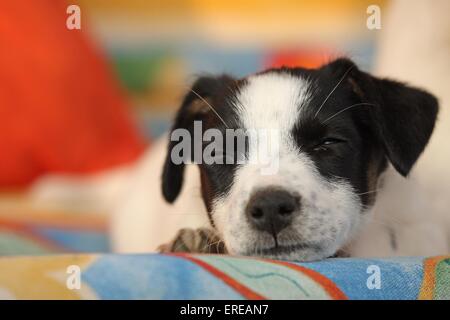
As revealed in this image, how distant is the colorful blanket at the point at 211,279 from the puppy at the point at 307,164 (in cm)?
20

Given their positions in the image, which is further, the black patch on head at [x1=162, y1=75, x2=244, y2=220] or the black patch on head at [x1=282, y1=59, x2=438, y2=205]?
the black patch on head at [x1=162, y1=75, x2=244, y2=220]

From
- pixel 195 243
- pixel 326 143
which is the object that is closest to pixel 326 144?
pixel 326 143

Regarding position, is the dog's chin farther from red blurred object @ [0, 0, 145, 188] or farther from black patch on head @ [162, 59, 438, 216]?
red blurred object @ [0, 0, 145, 188]

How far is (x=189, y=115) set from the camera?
8.46 ft

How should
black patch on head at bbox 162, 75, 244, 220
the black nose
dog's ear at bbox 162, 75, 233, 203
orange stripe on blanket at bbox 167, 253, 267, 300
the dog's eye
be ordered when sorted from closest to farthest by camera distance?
orange stripe on blanket at bbox 167, 253, 267, 300, the black nose, the dog's eye, black patch on head at bbox 162, 75, 244, 220, dog's ear at bbox 162, 75, 233, 203

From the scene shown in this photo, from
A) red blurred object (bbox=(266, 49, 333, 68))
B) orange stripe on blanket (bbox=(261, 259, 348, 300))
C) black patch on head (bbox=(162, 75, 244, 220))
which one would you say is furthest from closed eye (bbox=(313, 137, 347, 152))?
red blurred object (bbox=(266, 49, 333, 68))

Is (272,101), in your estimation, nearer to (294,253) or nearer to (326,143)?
(326,143)

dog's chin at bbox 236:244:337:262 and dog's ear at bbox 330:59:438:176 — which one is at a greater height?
dog's ear at bbox 330:59:438:176

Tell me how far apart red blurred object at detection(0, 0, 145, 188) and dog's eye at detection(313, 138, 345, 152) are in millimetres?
2520

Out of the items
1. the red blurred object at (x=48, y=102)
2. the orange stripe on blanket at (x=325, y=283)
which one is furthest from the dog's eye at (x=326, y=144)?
the red blurred object at (x=48, y=102)

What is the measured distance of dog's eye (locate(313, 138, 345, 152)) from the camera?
2096 mm

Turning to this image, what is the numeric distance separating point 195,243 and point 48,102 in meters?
2.35

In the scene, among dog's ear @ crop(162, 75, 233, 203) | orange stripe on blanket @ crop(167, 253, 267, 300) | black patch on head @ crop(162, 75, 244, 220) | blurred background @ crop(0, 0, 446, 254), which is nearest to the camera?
orange stripe on blanket @ crop(167, 253, 267, 300)
